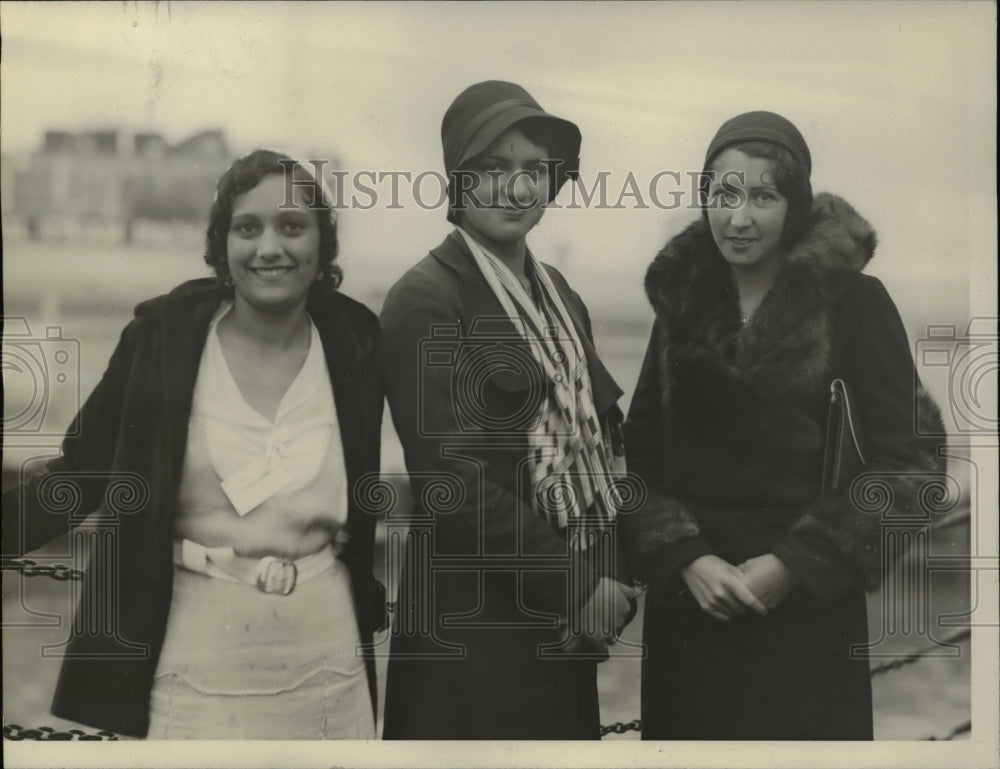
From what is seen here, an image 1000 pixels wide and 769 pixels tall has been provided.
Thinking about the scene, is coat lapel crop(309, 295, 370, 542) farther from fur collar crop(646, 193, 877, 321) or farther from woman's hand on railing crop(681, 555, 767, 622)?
woman's hand on railing crop(681, 555, 767, 622)

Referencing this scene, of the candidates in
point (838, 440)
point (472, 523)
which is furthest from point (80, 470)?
point (838, 440)

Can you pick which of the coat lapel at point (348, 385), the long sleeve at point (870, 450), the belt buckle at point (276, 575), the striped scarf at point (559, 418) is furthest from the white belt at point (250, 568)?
the long sleeve at point (870, 450)

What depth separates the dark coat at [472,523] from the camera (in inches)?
188

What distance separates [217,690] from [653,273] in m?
1.93

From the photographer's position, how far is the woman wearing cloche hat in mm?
4789

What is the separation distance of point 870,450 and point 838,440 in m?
0.11

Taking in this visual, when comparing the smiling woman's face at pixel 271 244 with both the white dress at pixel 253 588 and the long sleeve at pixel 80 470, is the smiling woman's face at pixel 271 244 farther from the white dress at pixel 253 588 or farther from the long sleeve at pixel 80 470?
the long sleeve at pixel 80 470

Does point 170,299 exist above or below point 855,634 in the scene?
above

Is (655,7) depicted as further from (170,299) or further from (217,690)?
(217,690)

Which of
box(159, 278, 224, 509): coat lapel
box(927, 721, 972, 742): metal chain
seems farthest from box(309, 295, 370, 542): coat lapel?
box(927, 721, 972, 742): metal chain

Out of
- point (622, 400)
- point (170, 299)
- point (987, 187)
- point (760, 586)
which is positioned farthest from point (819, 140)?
point (170, 299)

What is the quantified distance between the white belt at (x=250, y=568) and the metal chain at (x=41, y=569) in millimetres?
384

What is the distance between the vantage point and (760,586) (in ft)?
15.8

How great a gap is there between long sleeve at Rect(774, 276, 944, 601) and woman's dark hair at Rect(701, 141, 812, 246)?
27 centimetres
